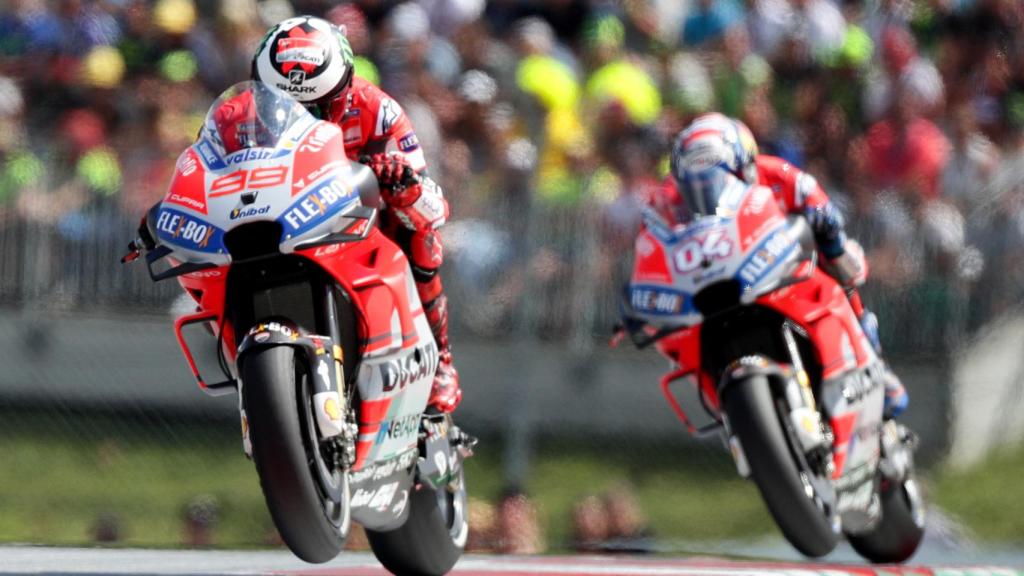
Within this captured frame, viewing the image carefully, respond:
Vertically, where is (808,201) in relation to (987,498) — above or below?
above

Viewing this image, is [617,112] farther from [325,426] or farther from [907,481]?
[325,426]

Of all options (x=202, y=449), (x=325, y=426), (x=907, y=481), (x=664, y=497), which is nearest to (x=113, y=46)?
(x=202, y=449)

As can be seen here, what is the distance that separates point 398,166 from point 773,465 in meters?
1.82

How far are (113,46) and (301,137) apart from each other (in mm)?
6281

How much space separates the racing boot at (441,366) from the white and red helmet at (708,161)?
1.32 m

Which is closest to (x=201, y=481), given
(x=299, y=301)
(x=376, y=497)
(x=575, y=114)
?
(x=575, y=114)

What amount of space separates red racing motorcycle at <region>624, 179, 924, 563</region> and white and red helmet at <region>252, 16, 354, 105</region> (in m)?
1.83

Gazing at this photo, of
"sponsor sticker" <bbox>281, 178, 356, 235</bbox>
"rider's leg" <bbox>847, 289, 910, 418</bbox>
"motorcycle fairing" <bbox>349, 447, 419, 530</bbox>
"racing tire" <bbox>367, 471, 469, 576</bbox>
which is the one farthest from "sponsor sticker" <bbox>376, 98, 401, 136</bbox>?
"rider's leg" <bbox>847, 289, 910, 418</bbox>

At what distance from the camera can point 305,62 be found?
5602 mm

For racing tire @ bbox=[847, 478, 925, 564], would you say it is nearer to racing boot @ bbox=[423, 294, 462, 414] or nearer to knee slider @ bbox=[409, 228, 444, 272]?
racing boot @ bbox=[423, 294, 462, 414]

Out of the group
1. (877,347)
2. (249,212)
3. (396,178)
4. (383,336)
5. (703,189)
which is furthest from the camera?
(877,347)

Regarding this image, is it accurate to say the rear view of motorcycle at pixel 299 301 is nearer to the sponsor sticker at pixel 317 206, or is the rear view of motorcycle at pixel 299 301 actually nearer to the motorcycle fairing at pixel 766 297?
the sponsor sticker at pixel 317 206

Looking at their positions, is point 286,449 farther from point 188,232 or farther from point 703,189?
point 703,189

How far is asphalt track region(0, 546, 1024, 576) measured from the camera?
19.5ft
